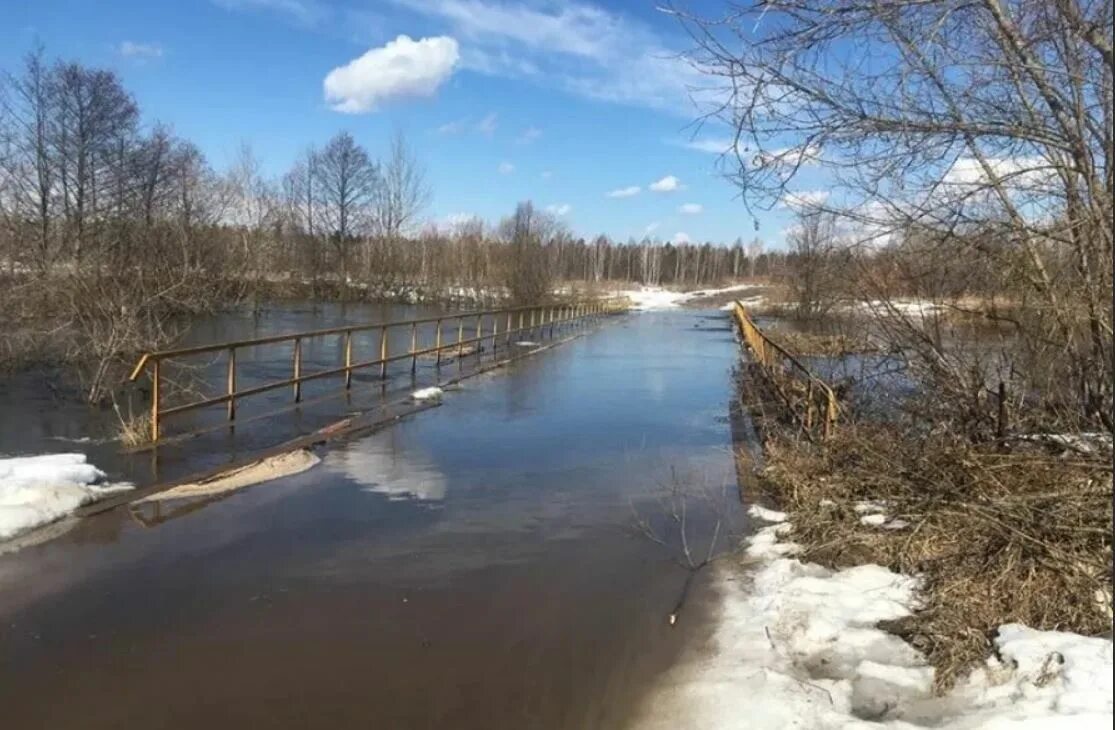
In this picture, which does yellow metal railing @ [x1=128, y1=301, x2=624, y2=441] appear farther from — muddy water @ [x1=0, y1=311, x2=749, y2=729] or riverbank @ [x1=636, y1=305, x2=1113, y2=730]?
riverbank @ [x1=636, y1=305, x2=1113, y2=730]

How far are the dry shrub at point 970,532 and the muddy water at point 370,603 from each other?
4.05 ft

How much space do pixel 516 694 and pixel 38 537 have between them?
4.13 metres

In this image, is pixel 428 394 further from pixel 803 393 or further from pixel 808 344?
pixel 808 344

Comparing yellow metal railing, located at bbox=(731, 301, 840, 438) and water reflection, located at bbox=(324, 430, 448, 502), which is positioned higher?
yellow metal railing, located at bbox=(731, 301, 840, 438)

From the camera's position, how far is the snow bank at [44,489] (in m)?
6.41

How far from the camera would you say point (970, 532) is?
5.42 meters

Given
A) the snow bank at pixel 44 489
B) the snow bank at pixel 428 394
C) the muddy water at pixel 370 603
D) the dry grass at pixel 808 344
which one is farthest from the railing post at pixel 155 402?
the dry grass at pixel 808 344

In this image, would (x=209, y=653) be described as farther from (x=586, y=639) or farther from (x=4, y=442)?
(x=4, y=442)

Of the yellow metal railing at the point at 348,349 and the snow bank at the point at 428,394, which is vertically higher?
the yellow metal railing at the point at 348,349

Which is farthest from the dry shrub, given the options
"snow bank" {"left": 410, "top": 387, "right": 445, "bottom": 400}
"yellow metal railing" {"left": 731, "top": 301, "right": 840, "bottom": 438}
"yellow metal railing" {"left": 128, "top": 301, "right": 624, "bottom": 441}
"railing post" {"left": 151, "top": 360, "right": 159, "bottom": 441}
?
"snow bank" {"left": 410, "top": 387, "right": 445, "bottom": 400}

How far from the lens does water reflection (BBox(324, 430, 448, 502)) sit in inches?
316

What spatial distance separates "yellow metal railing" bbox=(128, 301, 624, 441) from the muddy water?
94.1 inches

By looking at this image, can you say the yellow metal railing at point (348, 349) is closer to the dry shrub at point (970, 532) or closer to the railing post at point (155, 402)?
the railing post at point (155, 402)

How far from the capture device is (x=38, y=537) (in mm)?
6176
